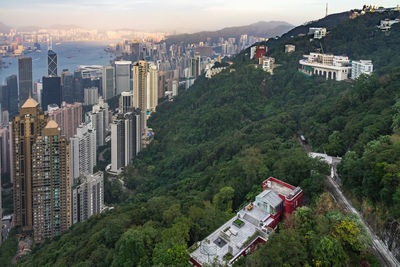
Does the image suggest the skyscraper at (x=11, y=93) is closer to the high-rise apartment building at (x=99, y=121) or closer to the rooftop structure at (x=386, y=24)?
the high-rise apartment building at (x=99, y=121)

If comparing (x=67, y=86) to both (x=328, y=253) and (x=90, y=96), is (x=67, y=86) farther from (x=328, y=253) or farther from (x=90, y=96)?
(x=328, y=253)

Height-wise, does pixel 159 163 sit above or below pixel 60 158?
below

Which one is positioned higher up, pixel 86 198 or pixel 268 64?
pixel 268 64

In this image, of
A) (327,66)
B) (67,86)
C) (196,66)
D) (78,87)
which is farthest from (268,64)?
(67,86)

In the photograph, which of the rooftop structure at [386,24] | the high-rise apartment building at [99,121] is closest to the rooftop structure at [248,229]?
the rooftop structure at [386,24]

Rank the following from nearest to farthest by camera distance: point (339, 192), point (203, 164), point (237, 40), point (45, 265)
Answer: point (339, 192)
point (45, 265)
point (203, 164)
point (237, 40)

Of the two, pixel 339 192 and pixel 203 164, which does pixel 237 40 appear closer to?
pixel 203 164

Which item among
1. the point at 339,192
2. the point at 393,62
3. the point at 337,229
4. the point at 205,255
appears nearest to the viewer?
the point at 337,229

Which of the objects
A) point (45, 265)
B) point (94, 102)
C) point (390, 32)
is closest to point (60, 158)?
point (45, 265)

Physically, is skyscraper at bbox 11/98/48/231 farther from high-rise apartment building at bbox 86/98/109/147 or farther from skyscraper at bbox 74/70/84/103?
skyscraper at bbox 74/70/84/103
